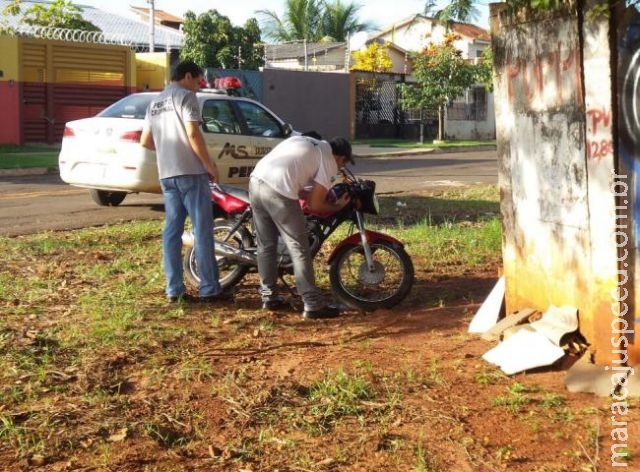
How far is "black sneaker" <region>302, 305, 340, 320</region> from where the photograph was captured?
7.01m

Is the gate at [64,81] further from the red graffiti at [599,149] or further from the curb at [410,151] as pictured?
the red graffiti at [599,149]

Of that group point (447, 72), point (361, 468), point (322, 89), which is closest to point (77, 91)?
point (322, 89)

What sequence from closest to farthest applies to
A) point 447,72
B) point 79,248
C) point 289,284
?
point 289,284
point 79,248
point 447,72

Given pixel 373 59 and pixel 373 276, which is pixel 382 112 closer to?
pixel 373 59

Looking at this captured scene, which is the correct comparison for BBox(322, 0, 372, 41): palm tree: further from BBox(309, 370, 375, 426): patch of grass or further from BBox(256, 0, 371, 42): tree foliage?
BBox(309, 370, 375, 426): patch of grass

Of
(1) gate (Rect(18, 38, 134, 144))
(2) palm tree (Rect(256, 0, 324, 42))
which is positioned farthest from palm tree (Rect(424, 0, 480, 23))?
(2) palm tree (Rect(256, 0, 324, 42))

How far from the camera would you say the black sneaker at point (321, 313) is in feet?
23.0

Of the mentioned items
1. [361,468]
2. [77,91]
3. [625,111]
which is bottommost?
[361,468]

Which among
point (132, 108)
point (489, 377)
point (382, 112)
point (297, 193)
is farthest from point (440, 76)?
point (489, 377)

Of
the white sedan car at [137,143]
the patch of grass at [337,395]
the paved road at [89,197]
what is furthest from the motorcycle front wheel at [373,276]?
the paved road at [89,197]

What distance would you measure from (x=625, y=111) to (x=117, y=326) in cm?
346

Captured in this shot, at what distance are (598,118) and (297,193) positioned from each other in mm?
2325

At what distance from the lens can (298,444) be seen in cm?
450

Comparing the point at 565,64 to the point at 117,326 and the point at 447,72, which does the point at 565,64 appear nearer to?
the point at 117,326
